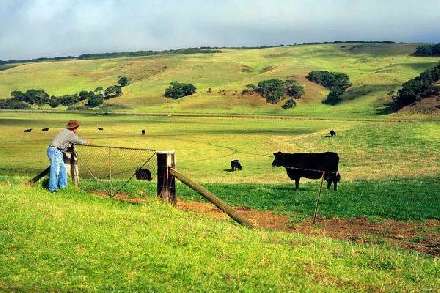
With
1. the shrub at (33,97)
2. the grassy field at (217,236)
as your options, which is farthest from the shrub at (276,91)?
the grassy field at (217,236)

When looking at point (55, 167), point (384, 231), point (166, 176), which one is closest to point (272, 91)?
point (55, 167)

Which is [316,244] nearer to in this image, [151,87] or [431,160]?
[431,160]

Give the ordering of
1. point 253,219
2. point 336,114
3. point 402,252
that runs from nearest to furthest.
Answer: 1. point 402,252
2. point 253,219
3. point 336,114

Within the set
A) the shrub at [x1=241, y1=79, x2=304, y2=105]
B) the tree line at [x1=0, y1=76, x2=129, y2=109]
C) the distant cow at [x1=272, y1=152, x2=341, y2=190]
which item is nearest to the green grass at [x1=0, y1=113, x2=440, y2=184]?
the distant cow at [x1=272, y1=152, x2=341, y2=190]

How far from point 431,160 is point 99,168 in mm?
20464

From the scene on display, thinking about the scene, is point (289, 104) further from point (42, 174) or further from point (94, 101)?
point (42, 174)

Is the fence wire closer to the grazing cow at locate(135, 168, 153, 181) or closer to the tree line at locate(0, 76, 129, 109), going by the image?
the grazing cow at locate(135, 168, 153, 181)

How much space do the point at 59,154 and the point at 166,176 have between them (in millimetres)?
3877

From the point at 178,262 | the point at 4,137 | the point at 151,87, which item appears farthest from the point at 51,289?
the point at 151,87

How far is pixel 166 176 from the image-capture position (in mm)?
17234

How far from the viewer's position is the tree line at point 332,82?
12234cm

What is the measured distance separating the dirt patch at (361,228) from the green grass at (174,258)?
185 cm

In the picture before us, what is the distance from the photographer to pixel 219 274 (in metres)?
10.5

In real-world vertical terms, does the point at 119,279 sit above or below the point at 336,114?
above
